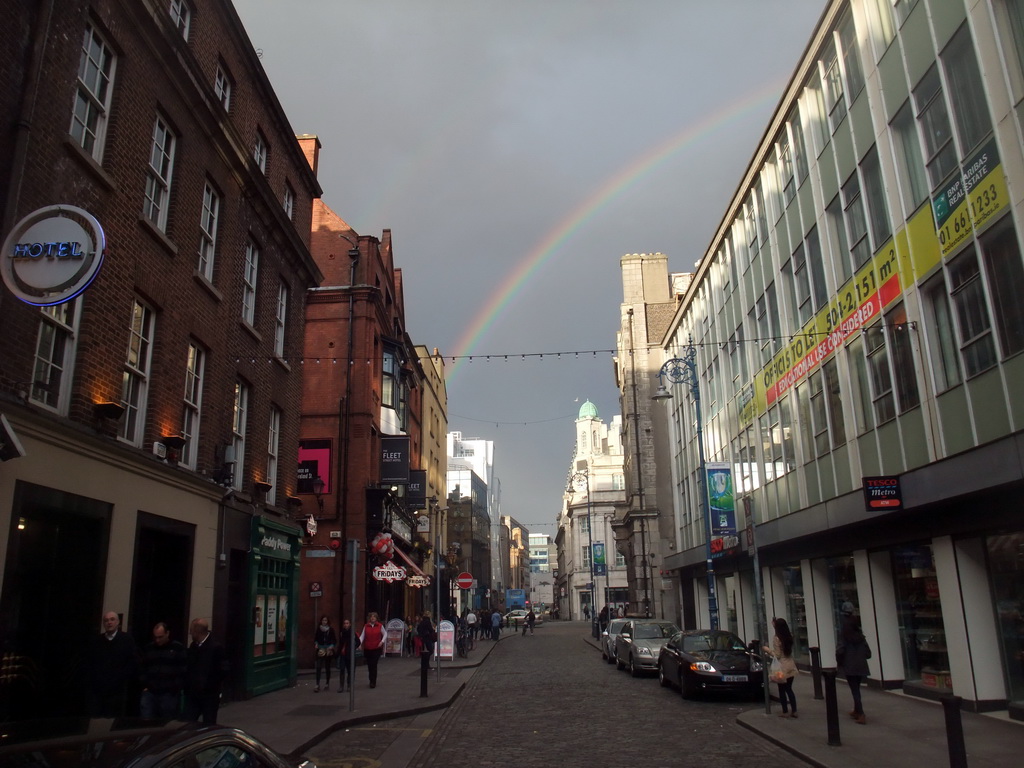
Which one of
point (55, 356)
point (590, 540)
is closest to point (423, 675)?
point (55, 356)

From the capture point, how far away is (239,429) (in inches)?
689

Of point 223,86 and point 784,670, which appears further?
point 223,86

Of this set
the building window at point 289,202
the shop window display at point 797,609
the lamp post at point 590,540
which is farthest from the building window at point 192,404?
the lamp post at point 590,540

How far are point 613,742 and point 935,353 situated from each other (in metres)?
8.87

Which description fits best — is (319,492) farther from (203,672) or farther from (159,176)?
(203,672)

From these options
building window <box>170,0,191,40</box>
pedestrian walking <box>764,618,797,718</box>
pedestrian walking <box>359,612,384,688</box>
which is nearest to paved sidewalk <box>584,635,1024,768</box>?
pedestrian walking <box>764,618,797,718</box>

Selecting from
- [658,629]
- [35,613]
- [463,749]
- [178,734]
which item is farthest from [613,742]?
[658,629]

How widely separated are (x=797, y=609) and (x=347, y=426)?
55.3 ft

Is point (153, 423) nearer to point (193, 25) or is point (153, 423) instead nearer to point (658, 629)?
point (193, 25)

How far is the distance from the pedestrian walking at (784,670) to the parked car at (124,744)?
11.2 metres

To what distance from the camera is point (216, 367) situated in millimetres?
15633

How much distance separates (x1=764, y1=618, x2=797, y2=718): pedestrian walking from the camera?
43.4 feet

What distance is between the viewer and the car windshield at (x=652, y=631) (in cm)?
2328

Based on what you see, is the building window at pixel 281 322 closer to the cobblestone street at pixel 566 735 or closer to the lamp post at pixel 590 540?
the cobblestone street at pixel 566 735
